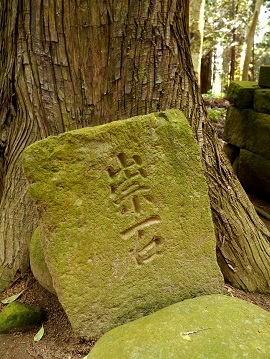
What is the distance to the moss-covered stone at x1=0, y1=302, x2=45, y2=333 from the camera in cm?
206

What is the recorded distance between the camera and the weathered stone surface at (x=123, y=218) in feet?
5.41

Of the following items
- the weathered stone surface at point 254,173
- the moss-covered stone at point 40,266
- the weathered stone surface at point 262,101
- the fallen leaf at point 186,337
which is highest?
the weathered stone surface at point 262,101

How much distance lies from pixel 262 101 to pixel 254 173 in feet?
3.20

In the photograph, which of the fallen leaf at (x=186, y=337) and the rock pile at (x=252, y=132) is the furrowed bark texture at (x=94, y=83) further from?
the rock pile at (x=252, y=132)

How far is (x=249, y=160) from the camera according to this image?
4891mm

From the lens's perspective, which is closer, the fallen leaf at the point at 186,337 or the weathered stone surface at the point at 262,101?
the fallen leaf at the point at 186,337

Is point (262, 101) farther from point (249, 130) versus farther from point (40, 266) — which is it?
point (40, 266)

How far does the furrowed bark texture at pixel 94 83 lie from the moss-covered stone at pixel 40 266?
0.84 feet

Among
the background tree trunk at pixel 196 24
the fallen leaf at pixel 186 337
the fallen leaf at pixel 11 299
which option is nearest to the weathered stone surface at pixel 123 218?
the fallen leaf at pixel 186 337

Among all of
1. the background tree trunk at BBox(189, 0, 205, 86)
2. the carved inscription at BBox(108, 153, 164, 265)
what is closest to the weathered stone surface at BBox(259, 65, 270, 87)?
the background tree trunk at BBox(189, 0, 205, 86)

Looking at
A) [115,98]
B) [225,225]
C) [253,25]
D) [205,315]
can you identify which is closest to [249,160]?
[225,225]

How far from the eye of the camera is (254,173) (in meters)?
4.89

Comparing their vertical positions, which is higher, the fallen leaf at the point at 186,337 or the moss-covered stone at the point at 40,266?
the fallen leaf at the point at 186,337

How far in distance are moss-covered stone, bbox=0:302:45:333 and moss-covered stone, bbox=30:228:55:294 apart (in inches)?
6.4
